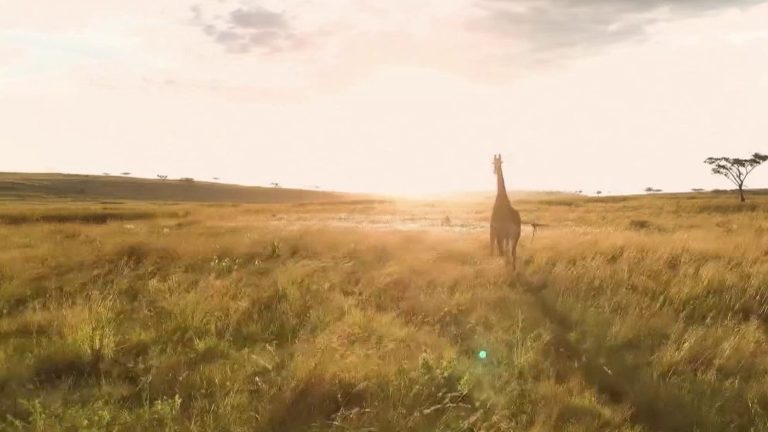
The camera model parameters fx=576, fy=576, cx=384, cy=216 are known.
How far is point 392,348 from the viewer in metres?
5.79

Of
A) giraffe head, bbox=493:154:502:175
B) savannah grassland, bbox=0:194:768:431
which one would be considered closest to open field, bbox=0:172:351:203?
giraffe head, bbox=493:154:502:175

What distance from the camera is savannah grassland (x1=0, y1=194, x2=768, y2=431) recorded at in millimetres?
4363

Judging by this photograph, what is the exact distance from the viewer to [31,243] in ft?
56.7

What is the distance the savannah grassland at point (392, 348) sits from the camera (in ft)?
14.3

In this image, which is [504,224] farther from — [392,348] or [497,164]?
[392,348]

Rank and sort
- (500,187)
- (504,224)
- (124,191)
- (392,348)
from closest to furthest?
1. (392,348)
2. (504,224)
3. (500,187)
4. (124,191)

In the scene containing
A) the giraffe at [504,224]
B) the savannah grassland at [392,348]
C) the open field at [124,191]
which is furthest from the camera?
the open field at [124,191]

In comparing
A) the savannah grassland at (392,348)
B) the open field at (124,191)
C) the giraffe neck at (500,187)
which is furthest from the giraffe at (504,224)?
the open field at (124,191)

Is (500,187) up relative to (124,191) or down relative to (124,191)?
up

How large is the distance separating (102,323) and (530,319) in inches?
194

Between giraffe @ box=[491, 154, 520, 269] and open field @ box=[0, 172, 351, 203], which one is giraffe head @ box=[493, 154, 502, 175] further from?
open field @ box=[0, 172, 351, 203]

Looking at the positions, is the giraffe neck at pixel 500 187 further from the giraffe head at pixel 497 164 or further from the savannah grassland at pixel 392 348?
the savannah grassland at pixel 392 348

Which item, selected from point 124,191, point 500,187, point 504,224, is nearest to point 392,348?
point 504,224

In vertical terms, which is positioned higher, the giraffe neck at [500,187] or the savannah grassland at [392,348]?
the giraffe neck at [500,187]
